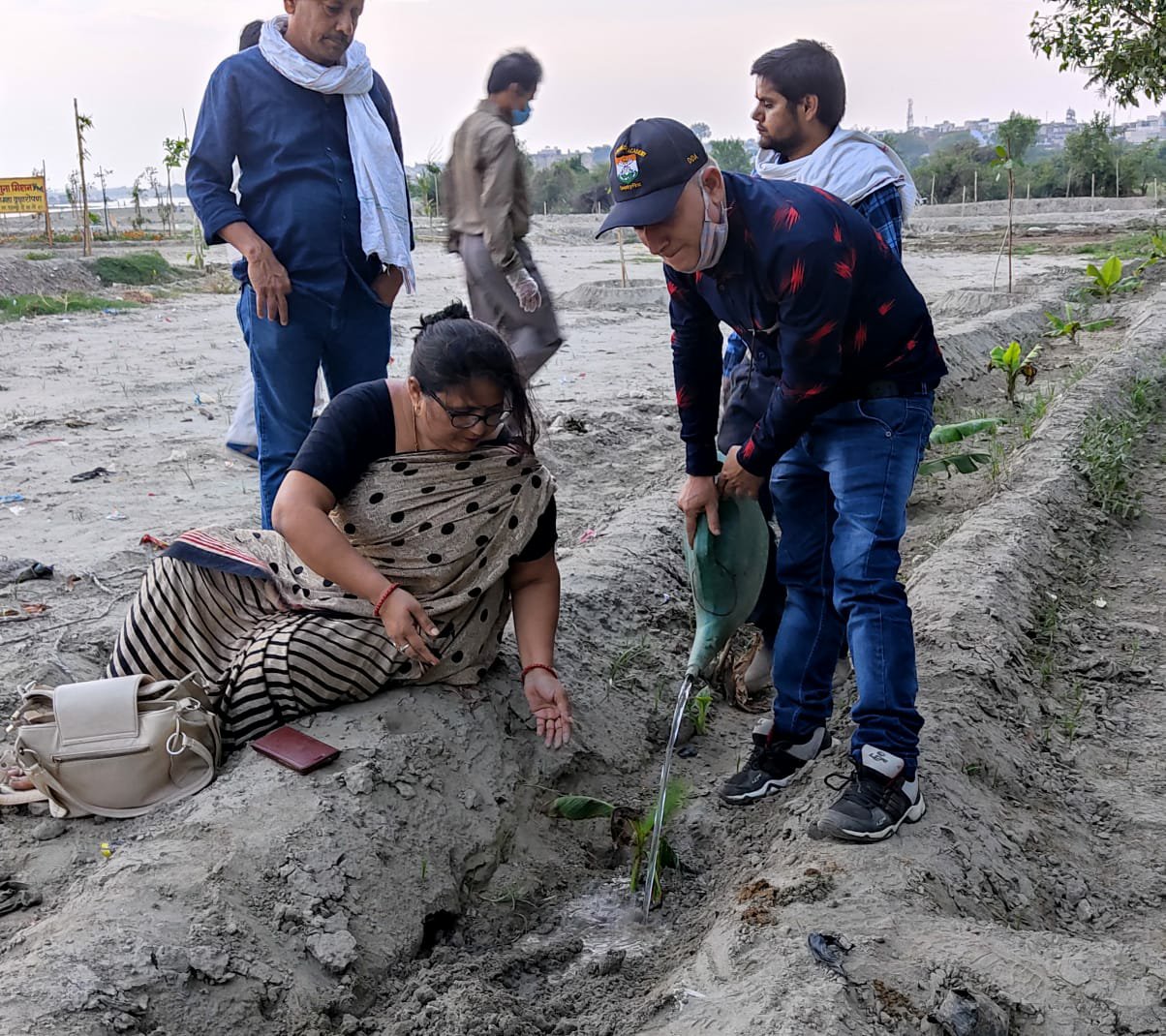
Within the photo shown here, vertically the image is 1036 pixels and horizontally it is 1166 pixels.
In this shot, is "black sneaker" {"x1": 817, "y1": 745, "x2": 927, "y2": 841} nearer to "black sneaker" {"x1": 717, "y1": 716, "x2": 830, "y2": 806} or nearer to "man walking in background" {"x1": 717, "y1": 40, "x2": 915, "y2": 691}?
"black sneaker" {"x1": 717, "y1": 716, "x2": 830, "y2": 806}

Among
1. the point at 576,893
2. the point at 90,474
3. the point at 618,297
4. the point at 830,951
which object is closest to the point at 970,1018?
the point at 830,951

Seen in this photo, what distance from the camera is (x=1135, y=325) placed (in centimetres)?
947

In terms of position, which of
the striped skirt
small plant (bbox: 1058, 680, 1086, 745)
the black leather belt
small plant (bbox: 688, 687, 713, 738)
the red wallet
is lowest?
small plant (bbox: 1058, 680, 1086, 745)

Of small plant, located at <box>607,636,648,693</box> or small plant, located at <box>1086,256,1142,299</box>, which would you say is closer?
small plant, located at <box>607,636,648,693</box>

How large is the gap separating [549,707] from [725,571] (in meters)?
0.54

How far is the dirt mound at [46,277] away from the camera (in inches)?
564

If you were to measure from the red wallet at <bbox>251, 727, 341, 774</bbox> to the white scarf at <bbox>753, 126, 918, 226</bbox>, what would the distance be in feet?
6.08

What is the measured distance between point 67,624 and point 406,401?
5.40ft

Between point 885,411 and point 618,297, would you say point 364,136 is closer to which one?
point 885,411

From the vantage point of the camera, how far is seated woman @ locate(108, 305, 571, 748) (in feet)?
8.25

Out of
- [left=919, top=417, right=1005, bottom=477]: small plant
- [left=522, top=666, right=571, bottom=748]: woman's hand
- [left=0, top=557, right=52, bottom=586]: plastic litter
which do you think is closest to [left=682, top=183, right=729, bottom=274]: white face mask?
[left=522, top=666, right=571, bottom=748]: woman's hand

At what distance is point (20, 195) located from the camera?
24422 millimetres

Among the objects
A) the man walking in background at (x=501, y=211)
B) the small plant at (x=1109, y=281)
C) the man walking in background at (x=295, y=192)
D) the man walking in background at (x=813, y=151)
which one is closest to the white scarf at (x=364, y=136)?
the man walking in background at (x=295, y=192)

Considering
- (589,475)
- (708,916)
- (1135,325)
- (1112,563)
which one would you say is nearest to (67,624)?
(708,916)
